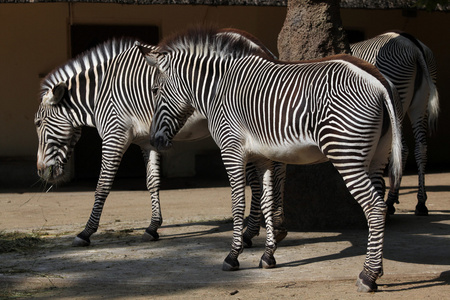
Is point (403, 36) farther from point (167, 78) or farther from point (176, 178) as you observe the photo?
point (176, 178)

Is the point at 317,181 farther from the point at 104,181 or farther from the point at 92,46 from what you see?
the point at 92,46

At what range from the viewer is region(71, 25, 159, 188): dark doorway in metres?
12.0

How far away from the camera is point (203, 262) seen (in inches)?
229

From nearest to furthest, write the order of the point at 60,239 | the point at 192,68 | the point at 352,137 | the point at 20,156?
the point at 352,137
the point at 192,68
the point at 60,239
the point at 20,156

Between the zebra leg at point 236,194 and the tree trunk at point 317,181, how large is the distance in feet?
5.19

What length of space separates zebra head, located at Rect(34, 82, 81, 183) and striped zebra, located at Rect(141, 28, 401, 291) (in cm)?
146

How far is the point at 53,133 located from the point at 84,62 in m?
0.82

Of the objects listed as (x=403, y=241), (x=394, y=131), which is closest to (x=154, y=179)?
(x=403, y=241)

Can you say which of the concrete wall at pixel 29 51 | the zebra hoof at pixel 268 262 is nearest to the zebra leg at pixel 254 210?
the zebra hoof at pixel 268 262

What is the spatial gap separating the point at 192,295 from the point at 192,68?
2002 mm

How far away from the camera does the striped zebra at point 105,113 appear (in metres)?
6.84

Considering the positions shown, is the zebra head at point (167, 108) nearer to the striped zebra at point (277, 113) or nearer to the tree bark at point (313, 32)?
the striped zebra at point (277, 113)

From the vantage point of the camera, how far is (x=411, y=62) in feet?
27.4

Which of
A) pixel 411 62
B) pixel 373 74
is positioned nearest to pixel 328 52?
pixel 411 62
